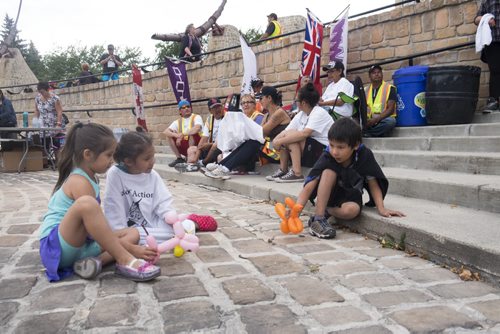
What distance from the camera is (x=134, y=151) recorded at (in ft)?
9.13

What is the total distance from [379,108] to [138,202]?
4.45 m

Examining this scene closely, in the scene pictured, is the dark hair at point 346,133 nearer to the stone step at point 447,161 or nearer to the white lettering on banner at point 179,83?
the stone step at point 447,161

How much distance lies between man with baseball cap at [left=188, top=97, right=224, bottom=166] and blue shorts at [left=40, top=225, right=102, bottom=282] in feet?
→ 16.1

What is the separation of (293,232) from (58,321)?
6.30ft

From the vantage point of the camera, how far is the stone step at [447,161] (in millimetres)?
4027

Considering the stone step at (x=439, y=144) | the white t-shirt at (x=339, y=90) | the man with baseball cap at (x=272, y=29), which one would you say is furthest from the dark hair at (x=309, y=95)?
the man with baseball cap at (x=272, y=29)

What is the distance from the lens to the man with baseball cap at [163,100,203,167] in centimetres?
807

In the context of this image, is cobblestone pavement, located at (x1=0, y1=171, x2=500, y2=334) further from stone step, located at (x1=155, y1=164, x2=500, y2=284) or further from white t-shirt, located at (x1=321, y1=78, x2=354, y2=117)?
white t-shirt, located at (x1=321, y1=78, x2=354, y2=117)

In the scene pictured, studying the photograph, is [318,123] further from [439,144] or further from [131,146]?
[131,146]

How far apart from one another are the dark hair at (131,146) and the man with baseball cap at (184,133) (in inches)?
200

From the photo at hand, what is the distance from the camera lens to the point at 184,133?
8094 millimetres

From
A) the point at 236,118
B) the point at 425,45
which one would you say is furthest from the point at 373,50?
the point at 236,118

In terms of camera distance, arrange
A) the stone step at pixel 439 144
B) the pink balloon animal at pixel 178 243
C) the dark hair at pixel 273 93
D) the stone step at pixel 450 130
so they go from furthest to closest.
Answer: the dark hair at pixel 273 93, the stone step at pixel 450 130, the stone step at pixel 439 144, the pink balloon animal at pixel 178 243

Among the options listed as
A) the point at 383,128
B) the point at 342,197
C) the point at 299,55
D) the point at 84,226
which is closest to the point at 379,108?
the point at 383,128
